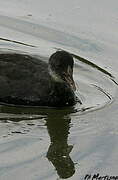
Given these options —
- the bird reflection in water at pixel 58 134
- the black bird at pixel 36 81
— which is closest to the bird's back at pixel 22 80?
the black bird at pixel 36 81

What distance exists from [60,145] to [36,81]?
171cm

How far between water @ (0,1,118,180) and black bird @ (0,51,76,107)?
0.60ft

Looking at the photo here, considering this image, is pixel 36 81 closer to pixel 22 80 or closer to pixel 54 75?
pixel 22 80

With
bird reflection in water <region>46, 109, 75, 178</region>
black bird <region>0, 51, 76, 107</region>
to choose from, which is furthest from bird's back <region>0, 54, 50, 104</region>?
bird reflection in water <region>46, 109, 75, 178</region>

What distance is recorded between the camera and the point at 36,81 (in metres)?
10.7

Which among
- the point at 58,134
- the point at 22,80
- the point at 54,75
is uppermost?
the point at 54,75

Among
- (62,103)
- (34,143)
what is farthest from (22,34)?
(34,143)

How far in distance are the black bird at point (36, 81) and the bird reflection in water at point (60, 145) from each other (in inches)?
17.9

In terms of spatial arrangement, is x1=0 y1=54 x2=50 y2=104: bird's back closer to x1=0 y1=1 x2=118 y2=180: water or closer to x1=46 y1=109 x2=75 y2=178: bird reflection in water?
x1=0 y1=1 x2=118 y2=180: water

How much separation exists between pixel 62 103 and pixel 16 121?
122cm

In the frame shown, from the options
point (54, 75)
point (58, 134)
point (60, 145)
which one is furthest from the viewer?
point (54, 75)

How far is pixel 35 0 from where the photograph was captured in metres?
15.2

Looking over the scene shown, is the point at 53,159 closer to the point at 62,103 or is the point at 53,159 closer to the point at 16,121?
the point at 16,121

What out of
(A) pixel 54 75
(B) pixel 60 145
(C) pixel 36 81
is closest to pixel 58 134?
(B) pixel 60 145
